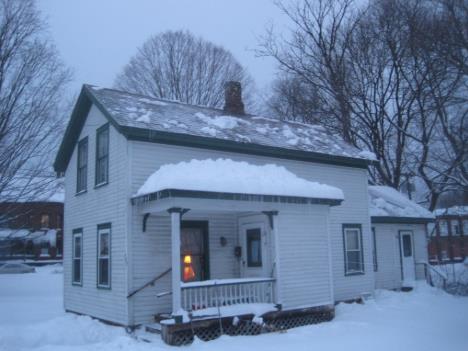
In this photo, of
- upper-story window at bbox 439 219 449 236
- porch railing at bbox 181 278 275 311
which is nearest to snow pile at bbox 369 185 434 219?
porch railing at bbox 181 278 275 311

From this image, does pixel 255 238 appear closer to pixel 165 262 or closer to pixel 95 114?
pixel 165 262

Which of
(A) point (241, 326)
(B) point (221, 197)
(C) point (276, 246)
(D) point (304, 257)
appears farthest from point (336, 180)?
(A) point (241, 326)

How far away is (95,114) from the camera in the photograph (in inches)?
549

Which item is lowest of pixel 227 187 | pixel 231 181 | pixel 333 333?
pixel 333 333

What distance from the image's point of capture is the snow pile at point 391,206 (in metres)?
18.4

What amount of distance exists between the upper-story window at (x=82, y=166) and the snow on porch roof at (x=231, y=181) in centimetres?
370

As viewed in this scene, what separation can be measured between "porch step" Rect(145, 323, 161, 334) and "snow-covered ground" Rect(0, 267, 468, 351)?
0.50 ft

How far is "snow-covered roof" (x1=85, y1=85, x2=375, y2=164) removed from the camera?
1245cm

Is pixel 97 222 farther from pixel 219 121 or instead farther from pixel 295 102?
pixel 295 102

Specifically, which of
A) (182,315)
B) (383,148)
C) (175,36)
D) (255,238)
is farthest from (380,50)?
(182,315)

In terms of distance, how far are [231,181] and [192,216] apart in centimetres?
199

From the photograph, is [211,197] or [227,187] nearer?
[211,197]

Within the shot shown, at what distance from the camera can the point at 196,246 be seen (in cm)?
1292

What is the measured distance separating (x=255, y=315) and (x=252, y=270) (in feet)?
6.72
